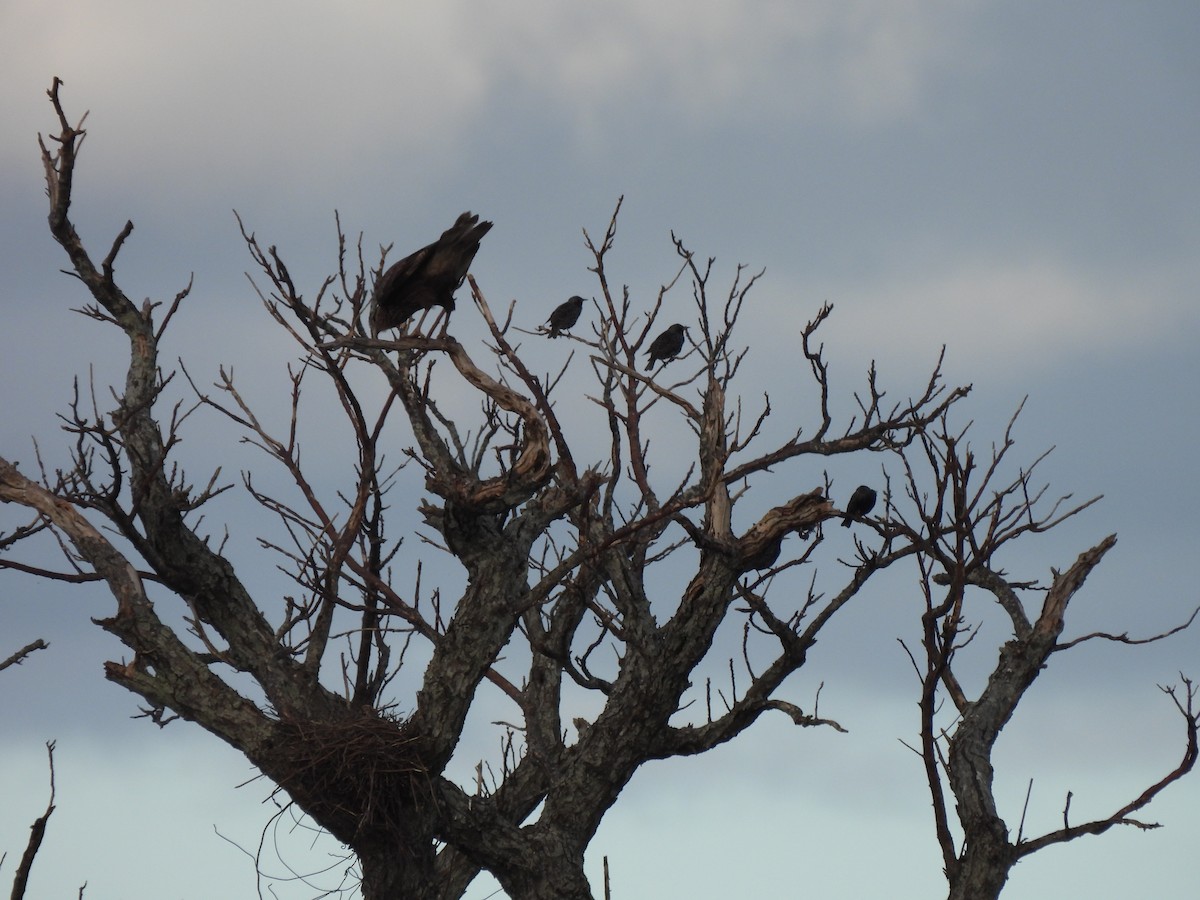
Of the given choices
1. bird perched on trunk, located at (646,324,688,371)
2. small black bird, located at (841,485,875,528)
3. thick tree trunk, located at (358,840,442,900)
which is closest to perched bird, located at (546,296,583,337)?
bird perched on trunk, located at (646,324,688,371)

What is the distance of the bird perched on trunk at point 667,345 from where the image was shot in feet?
37.5

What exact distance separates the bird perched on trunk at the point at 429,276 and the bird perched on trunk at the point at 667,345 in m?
3.91

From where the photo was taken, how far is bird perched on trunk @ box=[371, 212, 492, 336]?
7.32 metres

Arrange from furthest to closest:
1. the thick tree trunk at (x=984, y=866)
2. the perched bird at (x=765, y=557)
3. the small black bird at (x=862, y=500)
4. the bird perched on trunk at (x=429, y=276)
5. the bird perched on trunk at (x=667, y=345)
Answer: the bird perched on trunk at (x=667, y=345)
the small black bird at (x=862, y=500)
the perched bird at (x=765, y=557)
the thick tree trunk at (x=984, y=866)
the bird perched on trunk at (x=429, y=276)

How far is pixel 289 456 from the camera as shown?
9.28 meters

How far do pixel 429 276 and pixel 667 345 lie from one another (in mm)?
4510

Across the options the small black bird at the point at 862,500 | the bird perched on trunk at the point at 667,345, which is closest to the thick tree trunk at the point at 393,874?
the small black bird at the point at 862,500

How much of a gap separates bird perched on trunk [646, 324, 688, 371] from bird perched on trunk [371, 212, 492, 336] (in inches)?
154

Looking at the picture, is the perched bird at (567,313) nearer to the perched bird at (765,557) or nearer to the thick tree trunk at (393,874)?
the perched bird at (765,557)

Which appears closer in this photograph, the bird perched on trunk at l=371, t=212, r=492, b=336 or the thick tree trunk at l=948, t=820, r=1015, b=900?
the bird perched on trunk at l=371, t=212, r=492, b=336

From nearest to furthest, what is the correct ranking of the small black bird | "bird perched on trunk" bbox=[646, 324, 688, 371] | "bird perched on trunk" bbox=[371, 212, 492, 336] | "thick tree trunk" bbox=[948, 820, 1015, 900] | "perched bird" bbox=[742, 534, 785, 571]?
"bird perched on trunk" bbox=[371, 212, 492, 336] → "thick tree trunk" bbox=[948, 820, 1015, 900] → "perched bird" bbox=[742, 534, 785, 571] → the small black bird → "bird perched on trunk" bbox=[646, 324, 688, 371]

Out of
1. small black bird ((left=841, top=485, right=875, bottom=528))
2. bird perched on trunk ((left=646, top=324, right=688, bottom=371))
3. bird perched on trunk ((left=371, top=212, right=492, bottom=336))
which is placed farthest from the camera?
bird perched on trunk ((left=646, top=324, right=688, bottom=371))

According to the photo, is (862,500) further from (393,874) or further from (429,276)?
(393,874)

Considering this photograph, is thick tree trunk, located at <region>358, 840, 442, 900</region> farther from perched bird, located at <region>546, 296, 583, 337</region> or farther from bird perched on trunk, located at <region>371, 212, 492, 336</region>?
perched bird, located at <region>546, 296, 583, 337</region>
